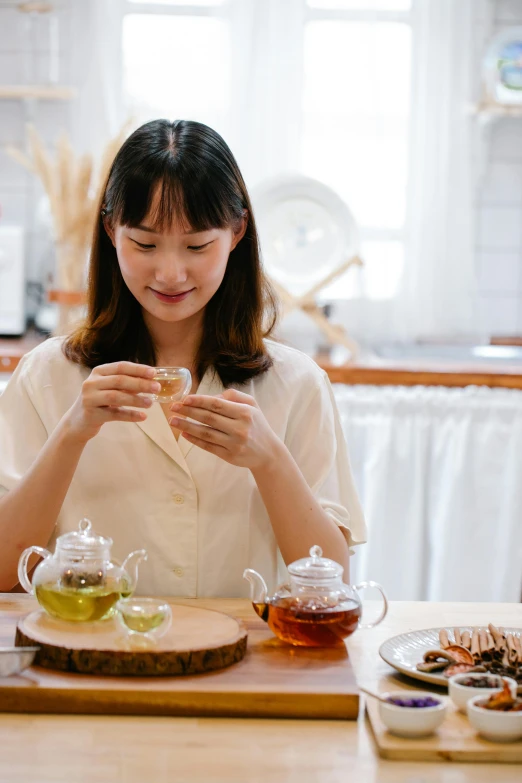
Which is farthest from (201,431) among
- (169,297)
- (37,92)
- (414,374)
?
(37,92)

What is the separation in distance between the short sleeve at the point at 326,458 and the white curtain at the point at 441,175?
218cm

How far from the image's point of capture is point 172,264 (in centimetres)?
160

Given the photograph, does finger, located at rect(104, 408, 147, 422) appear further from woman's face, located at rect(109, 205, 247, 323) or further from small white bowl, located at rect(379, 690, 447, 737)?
small white bowl, located at rect(379, 690, 447, 737)

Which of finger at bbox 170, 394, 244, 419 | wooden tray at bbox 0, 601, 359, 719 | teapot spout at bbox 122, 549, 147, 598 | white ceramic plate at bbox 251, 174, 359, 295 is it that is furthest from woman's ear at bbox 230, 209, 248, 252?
white ceramic plate at bbox 251, 174, 359, 295

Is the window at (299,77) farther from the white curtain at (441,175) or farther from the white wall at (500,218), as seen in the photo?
the white wall at (500,218)

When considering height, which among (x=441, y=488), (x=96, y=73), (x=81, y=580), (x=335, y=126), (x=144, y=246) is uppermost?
(x=96, y=73)

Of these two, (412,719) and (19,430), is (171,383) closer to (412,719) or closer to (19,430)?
(19,430)

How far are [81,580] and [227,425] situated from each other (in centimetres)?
32

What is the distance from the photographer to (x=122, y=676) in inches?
46.2

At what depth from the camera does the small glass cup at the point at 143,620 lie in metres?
1.21

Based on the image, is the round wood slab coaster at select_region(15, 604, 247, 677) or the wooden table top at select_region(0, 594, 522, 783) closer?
the wooden table top at select_region(0, 594, 522, 783)

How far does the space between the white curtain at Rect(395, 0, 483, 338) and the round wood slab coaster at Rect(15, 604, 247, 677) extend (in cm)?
285

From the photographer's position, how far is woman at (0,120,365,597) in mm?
1566

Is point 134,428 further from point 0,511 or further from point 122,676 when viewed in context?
point 122,676
